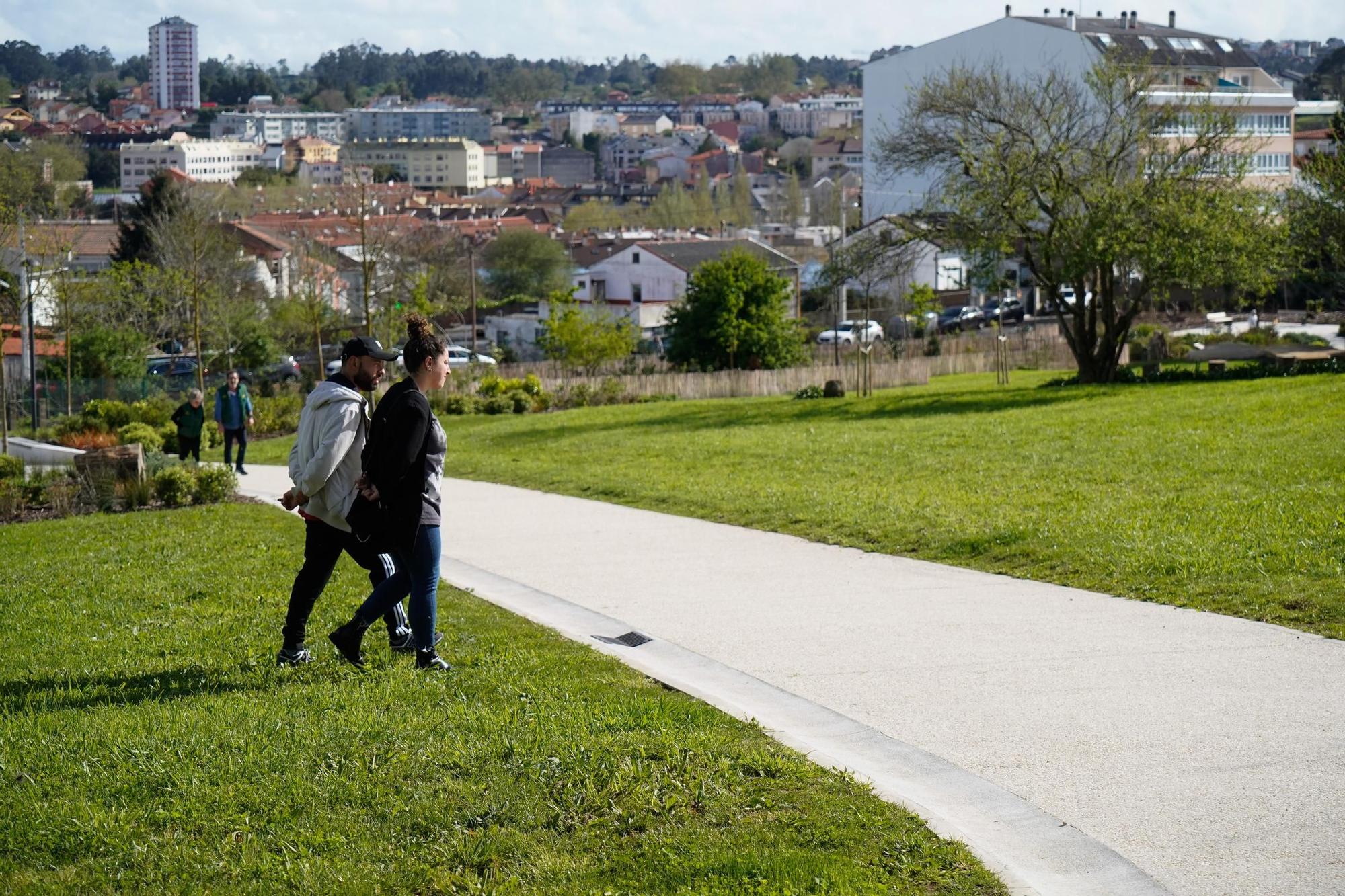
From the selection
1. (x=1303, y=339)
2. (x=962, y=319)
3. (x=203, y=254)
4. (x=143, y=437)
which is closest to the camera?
(x=143, y=437)

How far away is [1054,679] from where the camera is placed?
7.08 m

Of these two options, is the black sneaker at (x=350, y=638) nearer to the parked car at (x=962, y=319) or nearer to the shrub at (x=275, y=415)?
the shrub at (x=275, y=415)

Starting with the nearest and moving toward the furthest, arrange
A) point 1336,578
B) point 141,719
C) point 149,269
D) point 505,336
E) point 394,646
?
point 141,719 → point 394,646 → point 1336,578 → point 149,269 → point 505,336

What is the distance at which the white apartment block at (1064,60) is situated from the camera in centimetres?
7125

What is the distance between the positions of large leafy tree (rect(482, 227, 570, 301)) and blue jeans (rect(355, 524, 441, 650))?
74464 millimetres

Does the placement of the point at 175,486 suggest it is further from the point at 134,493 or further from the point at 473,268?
the point at 473,268

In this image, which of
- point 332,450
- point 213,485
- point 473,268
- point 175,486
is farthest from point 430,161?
point 332,450

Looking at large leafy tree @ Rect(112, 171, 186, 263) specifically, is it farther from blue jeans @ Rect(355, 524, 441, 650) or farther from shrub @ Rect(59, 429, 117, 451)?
blue jeans @ Rect(355, 524, 441, 650)

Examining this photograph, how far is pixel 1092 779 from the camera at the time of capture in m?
5.53

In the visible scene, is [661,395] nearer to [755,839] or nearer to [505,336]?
[755,839]

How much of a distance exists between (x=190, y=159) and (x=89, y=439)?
513 feet

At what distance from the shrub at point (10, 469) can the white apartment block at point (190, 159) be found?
142 metres

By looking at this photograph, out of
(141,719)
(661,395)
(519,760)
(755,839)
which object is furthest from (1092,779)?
(661,395)

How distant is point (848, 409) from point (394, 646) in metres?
17.2
